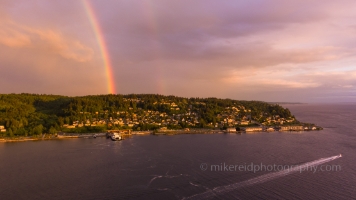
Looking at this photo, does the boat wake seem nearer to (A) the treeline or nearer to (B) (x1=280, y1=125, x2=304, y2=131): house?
(B) (x1=280, y1=125, x2=304, y2=131): house

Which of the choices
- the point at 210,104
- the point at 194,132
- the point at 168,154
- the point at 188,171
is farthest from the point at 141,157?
the point at 210,104

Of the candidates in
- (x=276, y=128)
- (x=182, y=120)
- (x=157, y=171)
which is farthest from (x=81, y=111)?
(x=276, y=128)

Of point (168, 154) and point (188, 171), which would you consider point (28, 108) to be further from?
point (188, 171)

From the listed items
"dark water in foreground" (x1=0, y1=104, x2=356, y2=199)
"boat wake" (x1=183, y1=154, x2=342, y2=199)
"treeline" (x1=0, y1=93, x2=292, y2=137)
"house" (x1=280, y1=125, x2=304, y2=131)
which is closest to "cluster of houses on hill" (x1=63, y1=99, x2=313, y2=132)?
"house" (x1=280, y1=125, x2=304, y2=131)

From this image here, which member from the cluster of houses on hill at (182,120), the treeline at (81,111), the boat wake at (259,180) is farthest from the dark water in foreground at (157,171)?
the cluster of houses on hill at (182,120)

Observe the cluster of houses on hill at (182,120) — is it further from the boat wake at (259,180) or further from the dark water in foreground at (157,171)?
the boat wake at (259,180)

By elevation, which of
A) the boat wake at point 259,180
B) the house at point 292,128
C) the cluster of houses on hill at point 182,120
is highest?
the cluster of houses on hill at point 182,120

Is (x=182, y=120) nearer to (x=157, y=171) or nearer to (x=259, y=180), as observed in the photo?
(x=157, y=171)
